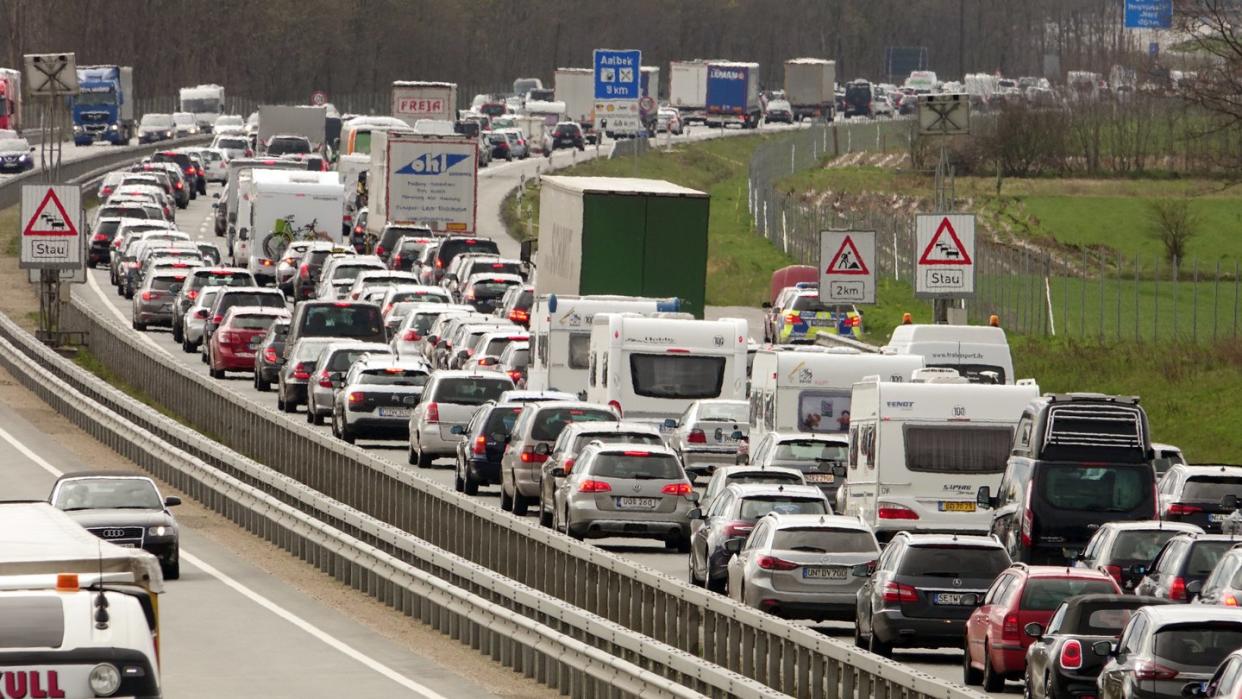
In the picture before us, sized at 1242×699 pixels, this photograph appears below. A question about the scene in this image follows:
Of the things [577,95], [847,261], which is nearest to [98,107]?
[577,95]

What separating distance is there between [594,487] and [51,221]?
87.4ft

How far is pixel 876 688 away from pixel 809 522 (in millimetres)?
6844

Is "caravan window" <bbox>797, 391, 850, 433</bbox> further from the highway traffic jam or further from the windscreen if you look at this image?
the windscreen

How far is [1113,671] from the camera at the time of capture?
59.7 feet

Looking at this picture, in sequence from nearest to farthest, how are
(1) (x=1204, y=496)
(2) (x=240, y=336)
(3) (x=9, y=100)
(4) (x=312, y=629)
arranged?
(4) (x=312, y=629)
(1) (x=1204, y=496)
(2) (x=240, y=336)
(3) (x=9, y=100)

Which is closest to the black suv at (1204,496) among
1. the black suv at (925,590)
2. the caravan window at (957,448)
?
the caravan window at (957,448)

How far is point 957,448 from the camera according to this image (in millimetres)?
30391

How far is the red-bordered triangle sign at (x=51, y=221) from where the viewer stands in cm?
5456

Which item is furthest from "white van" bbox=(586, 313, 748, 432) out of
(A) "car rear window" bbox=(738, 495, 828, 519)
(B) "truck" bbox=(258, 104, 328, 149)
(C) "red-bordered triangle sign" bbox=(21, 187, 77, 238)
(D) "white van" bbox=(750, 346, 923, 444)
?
(B) "truck" bbox=(258, 104, 328, 149)

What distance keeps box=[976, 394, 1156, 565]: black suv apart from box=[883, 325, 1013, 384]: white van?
9385mm

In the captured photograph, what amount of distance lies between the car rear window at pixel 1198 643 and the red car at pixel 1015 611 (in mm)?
3324

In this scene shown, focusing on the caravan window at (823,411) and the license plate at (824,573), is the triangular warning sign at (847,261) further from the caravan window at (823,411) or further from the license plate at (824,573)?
the license plate at (824,573)

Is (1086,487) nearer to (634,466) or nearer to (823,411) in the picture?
(634,466)

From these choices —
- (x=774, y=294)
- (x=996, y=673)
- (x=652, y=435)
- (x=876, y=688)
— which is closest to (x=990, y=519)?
(x=652, y=435)
